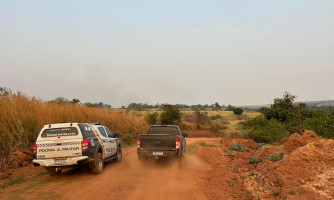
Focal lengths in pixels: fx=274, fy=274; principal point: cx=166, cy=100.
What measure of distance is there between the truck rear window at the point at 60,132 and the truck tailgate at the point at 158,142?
3.22 meters

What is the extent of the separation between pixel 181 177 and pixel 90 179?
3.20m

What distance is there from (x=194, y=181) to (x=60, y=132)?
16.2 feet

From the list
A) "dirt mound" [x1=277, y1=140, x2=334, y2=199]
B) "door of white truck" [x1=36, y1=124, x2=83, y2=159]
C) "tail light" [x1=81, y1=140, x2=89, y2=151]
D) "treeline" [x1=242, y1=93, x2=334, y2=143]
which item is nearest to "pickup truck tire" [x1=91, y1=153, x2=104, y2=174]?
"tail light" [x1=81, y1=140, x2=89, y2=151]

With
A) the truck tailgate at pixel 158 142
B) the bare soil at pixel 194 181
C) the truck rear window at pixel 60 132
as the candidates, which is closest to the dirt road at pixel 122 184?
the bare soil at pixel 194 181

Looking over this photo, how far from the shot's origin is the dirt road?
7596mm

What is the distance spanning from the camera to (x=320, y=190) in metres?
7.16

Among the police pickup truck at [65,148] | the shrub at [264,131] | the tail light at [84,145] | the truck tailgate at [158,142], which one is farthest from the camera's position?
the shrub at [264,131]

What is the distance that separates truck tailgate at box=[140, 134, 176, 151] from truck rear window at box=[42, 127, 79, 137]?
10.6ft

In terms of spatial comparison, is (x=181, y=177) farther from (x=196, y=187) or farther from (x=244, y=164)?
(x=244, y=164)

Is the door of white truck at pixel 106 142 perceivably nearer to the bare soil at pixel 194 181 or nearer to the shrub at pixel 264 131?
the bare soil at pixel 194 181

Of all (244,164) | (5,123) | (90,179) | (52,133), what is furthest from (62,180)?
(244,164)

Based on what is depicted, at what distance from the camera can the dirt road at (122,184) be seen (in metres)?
7.60

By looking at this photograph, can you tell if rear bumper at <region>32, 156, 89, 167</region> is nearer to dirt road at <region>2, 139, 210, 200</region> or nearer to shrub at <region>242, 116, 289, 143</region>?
dirt road at <region>2, 139, 210, 200</region>

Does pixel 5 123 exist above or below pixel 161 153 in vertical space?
above
